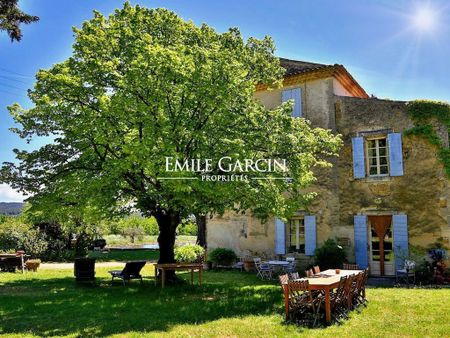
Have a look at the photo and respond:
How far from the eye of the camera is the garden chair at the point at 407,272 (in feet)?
40.4

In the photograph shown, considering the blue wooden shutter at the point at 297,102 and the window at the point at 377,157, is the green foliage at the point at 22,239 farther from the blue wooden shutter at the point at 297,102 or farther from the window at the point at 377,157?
the window at the point at 377,157

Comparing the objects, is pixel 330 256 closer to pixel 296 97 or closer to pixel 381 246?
pixel 381 246

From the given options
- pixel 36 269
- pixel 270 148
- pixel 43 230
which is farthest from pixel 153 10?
pixel 43 230

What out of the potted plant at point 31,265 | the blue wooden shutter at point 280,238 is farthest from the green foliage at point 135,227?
the blue wooden shutter at point 280,238

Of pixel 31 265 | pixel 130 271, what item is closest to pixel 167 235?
pixel 130 271

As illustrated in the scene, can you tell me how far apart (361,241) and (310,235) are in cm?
186

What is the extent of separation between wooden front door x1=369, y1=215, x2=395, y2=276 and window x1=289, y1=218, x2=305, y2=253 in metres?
2.53

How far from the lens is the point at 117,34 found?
11172mm

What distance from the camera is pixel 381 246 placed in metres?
14.2

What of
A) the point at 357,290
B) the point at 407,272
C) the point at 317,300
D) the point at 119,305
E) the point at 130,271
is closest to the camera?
the point at 317,300

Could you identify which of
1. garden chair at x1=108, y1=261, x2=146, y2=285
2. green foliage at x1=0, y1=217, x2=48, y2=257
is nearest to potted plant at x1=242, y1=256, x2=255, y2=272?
garden chair at x1=108, y1=261, x2=146, y2=285

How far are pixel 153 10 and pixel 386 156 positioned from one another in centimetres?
952

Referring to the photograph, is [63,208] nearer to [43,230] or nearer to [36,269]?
[36,269]

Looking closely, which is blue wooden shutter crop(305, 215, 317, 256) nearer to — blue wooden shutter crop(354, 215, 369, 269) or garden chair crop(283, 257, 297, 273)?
garden chair crop(283, 257, 297, 273)
